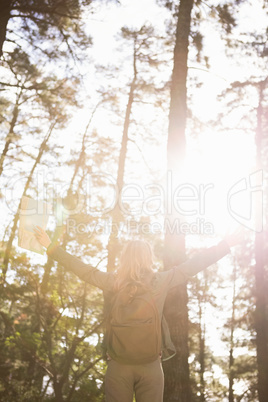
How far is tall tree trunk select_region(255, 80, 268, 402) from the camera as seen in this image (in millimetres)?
12844

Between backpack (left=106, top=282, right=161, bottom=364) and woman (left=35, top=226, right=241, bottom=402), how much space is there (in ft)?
0.20

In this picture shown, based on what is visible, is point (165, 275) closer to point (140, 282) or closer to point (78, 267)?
point (140, 282)

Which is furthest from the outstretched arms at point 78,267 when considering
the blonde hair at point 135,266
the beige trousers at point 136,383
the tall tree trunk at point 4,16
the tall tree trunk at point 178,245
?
the tall tree trunk at point 4,16

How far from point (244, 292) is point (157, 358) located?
1922 cm

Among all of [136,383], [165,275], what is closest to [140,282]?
[165,275]

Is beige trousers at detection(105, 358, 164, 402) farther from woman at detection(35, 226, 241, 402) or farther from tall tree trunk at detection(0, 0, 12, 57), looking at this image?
tall tree trunk at detection(0, 0, 12, 57)

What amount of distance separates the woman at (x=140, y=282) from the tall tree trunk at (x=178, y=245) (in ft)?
5.61

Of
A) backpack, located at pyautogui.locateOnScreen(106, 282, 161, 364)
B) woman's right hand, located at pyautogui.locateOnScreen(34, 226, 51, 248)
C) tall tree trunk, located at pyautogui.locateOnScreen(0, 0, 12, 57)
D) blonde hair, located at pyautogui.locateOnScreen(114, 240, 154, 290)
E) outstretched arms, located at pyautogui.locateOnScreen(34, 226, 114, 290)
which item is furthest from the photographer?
tall tree trunk, located at pyautogui.locateOnScreen(0, 0, 12, 57)

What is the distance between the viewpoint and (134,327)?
3008 millimetres

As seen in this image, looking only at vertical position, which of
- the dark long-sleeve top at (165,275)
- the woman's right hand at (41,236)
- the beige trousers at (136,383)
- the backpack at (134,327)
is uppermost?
the woman's right hand at (41,236)

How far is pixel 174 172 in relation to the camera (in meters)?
6.16

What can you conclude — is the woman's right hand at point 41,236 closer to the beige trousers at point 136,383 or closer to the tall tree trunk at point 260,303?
the beige trousers at point 136,383

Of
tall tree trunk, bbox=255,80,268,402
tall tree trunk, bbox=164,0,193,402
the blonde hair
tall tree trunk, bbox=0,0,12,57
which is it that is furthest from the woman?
tall tree trunk, bbox=255,80,268,402

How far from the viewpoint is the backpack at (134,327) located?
2971mm
